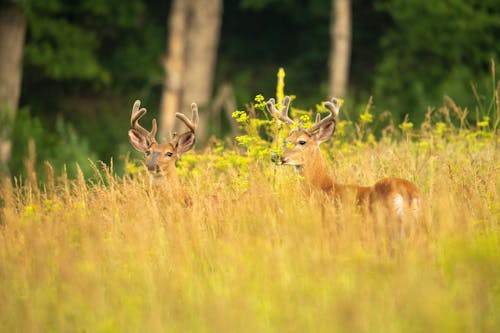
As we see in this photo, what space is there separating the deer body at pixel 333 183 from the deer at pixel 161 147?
2.81 ft

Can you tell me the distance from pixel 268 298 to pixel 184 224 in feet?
4.64

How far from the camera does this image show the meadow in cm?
588

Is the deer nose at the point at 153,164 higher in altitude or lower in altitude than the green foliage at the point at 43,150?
lower

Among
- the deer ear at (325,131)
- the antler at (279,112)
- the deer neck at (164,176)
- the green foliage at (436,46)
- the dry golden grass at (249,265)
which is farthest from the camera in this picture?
the green foliage at (436,46)

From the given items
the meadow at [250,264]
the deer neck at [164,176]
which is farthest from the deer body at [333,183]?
the deer neck at [164,176]

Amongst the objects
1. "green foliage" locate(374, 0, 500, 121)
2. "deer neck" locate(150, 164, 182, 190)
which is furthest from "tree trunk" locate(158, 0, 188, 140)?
"deer neck" locate(150, 164, 182, 190)

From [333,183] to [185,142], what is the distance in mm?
2130

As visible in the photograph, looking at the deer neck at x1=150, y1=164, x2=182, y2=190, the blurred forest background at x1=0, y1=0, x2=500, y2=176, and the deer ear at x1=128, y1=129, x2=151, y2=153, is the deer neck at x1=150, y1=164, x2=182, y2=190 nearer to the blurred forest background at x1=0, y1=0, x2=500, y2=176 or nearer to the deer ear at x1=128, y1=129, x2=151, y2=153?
the deer ear at x1=128, y1=129, x2=151, y2=153

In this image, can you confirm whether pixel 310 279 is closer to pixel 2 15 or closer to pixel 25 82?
pixel 2 15

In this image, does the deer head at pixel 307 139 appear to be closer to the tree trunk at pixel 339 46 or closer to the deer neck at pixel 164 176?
the deer neck at pixel 164 176

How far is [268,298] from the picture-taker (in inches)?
247

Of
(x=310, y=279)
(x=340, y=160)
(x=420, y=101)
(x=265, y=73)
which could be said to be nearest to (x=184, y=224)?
(x=310, y=279)

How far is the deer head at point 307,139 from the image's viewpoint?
9.16m

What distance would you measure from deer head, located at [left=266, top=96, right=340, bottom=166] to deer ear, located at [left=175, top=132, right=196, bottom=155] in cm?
102
